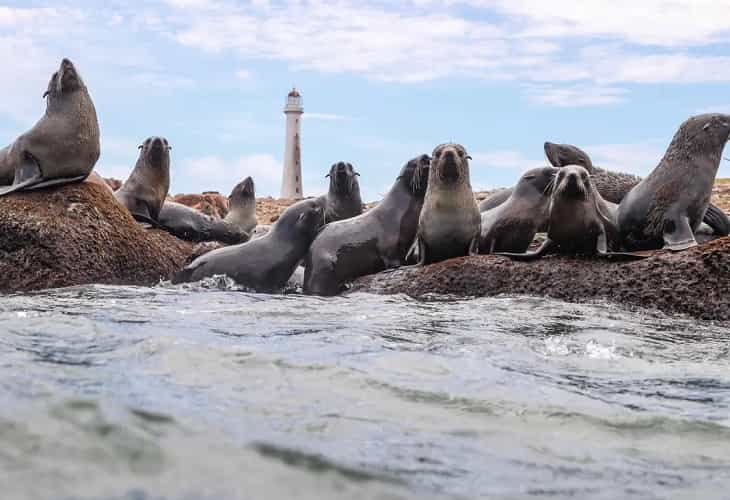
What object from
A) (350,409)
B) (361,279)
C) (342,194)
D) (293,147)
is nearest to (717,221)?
(361,279)

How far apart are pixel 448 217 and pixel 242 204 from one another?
19.9ft

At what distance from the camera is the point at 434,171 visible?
401 inches

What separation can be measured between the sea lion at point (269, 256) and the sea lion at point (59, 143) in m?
1.86

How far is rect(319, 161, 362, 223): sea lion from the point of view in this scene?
1220cm

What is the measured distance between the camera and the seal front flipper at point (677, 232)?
8.95 m

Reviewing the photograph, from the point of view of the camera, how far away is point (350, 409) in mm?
3715

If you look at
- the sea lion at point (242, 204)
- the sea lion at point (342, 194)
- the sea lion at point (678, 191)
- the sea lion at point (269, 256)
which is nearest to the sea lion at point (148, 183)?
the sea lion at point (242, 204)

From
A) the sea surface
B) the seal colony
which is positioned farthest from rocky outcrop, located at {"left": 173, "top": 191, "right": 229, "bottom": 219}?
the sea surface

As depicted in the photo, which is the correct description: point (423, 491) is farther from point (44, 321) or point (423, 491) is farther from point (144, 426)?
point (44, 321)

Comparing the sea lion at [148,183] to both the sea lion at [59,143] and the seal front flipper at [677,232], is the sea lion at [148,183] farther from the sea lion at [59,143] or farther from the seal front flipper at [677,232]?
the seal front flipper at [677,232]

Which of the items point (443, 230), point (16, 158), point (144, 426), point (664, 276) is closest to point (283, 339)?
point (144, 426)

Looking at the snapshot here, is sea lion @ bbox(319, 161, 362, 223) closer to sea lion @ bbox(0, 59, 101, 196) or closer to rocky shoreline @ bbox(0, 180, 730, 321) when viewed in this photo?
rocky shoreline @ bbox(0, 180, 730, 321)

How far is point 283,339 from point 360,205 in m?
7.11

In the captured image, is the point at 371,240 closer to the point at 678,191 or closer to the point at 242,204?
the point at 678,191
